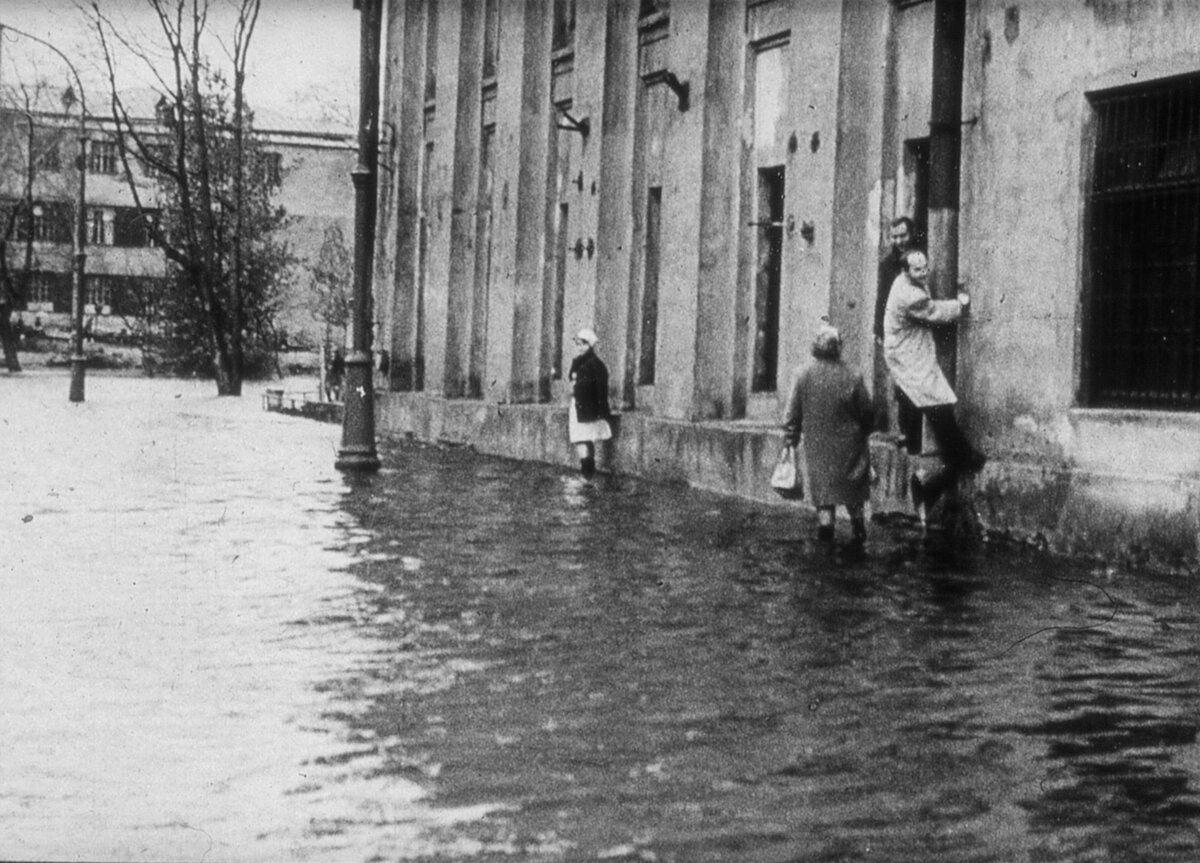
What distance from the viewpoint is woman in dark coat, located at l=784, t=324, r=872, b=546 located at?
14.2 meters

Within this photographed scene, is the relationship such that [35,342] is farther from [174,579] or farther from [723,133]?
[174,579]

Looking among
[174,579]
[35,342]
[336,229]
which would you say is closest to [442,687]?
[174,579]

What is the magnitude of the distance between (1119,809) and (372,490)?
13.5m

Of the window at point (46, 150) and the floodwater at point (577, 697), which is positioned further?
the window at point (46, 150)

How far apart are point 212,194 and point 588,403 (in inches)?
1381

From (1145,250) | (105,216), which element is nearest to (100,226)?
(105,216)

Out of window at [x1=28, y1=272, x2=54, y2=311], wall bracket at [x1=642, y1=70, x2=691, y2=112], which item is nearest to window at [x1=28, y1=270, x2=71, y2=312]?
window at [x1=28, y1=272, x2=54, y2=311]

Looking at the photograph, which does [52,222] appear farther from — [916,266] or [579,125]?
[916,266]

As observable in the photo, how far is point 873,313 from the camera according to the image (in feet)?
57.2

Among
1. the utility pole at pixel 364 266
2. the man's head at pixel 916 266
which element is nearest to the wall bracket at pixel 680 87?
the utility pole at pixel 364 266

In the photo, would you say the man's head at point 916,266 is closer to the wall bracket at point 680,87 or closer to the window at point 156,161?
the wall bracket at point 680,87

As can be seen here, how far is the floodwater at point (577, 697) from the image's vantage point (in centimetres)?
555

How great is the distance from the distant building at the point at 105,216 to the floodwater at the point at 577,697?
6787cm

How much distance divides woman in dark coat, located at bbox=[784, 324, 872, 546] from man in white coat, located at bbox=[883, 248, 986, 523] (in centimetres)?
56
